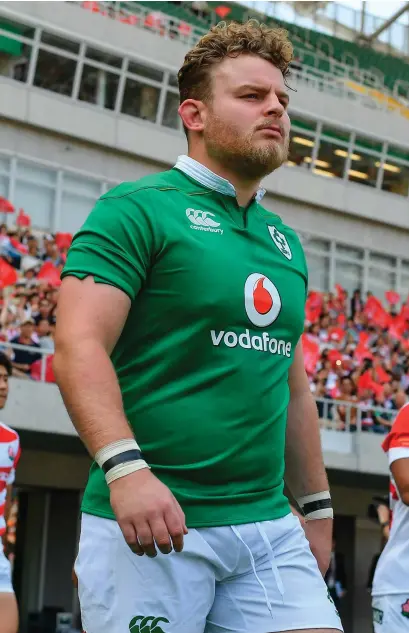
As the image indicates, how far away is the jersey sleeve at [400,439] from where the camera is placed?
230 inches

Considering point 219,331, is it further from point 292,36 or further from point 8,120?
point 292,36

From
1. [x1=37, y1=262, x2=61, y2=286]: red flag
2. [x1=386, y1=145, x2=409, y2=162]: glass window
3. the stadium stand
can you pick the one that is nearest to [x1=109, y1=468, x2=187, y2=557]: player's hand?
the stadium stand

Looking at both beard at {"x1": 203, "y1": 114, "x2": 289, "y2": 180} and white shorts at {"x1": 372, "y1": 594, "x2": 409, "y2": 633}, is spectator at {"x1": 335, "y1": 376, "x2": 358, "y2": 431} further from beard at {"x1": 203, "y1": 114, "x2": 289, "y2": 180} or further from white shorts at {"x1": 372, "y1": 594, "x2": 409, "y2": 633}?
beard at {"x1": 203, "y1": 114, "x2": 289, "y2": 180}

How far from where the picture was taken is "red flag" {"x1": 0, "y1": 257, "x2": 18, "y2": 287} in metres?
18.3

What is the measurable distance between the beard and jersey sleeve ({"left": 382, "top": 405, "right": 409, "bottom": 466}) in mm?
2459

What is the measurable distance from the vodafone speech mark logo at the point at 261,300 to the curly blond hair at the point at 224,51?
23.6 inches

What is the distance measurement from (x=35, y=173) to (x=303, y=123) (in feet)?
33.4

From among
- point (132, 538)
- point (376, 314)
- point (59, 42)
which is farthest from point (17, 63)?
point (132, 538)

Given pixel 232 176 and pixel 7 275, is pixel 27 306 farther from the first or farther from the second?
pixel 232 176

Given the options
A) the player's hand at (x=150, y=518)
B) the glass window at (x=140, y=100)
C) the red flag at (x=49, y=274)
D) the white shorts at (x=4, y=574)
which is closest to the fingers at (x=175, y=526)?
the player's hand at (x=150, y=518)

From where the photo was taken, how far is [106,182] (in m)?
31.1

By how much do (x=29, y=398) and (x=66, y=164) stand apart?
11.4 metres

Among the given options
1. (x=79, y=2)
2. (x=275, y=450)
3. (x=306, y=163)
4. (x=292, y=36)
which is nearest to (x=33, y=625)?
(x=79, y=2)

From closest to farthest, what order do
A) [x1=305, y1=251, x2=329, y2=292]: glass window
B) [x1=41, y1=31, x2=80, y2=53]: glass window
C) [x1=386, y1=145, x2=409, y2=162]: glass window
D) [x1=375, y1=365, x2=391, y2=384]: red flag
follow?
[x1=375, y1=365, x2=391, y2=384]: red flag, [x1=41, y1=31, x2=80, y2=53]: glass window, [x1=305, y1=251, x2=329, y2=292]: glass window, [x1=386, y1=145, x2=409, y2=162]: glass window
